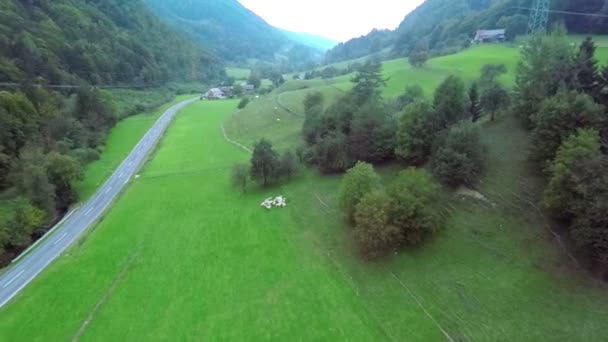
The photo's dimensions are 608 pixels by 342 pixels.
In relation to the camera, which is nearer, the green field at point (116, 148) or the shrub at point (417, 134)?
the shrub at point (417, 134)

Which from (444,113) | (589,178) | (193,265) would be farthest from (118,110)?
(589,178)

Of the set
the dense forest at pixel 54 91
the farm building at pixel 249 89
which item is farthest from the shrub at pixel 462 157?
the farm building at pixel 249 89

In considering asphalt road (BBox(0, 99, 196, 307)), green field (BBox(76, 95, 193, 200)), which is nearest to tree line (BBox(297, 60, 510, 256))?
asphalt road (BBox(0, 99, 196, 307))

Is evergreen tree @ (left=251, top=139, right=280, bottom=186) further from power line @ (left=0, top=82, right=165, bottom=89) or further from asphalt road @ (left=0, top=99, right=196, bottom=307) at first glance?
power line @ (left=0, top=82, right=165, bottom=89)

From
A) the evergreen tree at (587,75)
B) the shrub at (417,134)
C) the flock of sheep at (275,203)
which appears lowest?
the flock of sheep at (275,203)

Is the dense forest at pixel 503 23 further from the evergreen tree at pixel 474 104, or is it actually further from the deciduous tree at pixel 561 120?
the deciduous tree at pixel 561 120

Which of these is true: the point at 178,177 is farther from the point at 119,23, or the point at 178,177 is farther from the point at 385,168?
the point at 119,23

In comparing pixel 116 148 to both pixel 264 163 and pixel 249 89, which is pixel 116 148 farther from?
pixel 249 89
